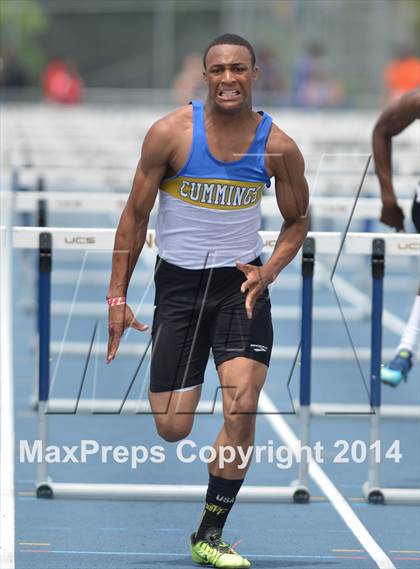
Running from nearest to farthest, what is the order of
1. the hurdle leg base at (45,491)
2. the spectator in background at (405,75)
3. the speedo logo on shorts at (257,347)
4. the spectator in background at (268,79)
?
the speedo logo on shorts at (257,347), the hurdle leg base at (45,491), the spectator in background at (405,75), the spectator in background at (268,79)

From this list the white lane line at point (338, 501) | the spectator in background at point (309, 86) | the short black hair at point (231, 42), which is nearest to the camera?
the short black hair at point (231, 42)

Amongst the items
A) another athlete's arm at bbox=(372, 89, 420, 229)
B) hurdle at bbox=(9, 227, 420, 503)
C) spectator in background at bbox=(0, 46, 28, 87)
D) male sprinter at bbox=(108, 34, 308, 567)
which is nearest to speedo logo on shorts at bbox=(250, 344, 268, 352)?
male sprinter at bbox=(108, 34, 308, 567)

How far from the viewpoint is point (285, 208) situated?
6.79 m

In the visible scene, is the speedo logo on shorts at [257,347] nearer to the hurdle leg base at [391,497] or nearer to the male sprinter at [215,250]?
the male sprinter at [215,250]

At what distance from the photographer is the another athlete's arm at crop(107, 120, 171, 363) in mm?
6648

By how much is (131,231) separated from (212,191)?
0.38 metres

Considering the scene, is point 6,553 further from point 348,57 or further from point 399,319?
point 348,57

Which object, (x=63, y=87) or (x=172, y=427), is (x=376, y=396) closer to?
(x=172, y=427)

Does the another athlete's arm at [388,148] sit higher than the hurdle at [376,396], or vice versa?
the another athlete's arm at [388,148]

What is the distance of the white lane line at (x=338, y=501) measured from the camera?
7289 mm

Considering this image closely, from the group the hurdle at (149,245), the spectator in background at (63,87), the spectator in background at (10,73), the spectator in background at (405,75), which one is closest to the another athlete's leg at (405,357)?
the hurdle at (149,245)

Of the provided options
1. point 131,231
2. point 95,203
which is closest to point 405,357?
point 131,231

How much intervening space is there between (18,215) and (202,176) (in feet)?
30.6

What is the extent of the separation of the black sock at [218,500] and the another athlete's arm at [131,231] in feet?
2.38
